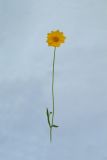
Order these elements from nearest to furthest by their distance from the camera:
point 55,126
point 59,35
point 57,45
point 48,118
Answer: point 55,126
point 48,118
point 57,45
point 59,35

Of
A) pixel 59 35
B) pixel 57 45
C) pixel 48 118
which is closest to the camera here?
pixel 48 118

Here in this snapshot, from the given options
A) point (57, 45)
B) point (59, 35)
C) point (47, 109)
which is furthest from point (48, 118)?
point (59, 35)

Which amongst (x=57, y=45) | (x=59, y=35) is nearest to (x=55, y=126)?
(x=57, y=45)

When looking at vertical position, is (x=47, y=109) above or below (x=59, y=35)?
below

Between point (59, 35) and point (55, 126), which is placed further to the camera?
point (59, 35)

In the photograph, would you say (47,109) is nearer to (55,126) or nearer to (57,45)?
(55,126)

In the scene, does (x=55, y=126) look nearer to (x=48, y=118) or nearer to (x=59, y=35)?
(x=48, y=118)
